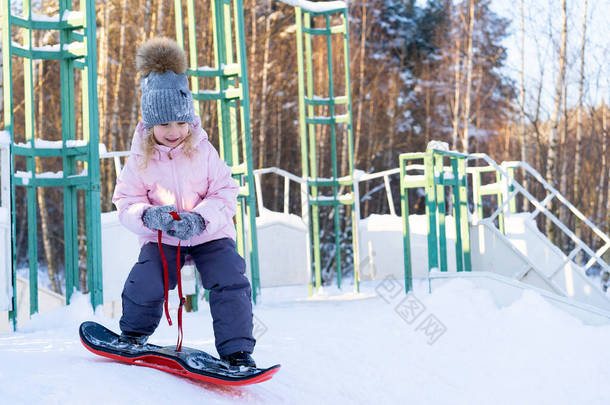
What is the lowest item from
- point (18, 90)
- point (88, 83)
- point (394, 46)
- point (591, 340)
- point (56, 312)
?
point (591, 340)

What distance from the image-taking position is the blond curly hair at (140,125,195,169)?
258 centimetres

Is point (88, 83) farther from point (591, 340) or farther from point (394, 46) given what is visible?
point (394, 46)

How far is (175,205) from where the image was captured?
8.62 ft

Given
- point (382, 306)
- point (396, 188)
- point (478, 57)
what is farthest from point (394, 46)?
point (382, 306)

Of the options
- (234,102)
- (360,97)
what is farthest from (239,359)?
(360,97)

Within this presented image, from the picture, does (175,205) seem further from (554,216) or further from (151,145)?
(554,216)

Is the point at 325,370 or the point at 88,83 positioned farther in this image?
the point at 88,83

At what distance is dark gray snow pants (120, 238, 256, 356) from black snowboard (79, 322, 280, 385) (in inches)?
2.8

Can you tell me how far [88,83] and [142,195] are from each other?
2283 millimetres

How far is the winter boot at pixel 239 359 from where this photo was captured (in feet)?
7.89

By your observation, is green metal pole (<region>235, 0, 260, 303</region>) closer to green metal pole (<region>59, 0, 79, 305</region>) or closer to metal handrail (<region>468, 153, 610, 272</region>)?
green metal pole (<region>59, 0, 79, 305</region>)

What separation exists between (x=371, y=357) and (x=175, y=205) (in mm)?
1607

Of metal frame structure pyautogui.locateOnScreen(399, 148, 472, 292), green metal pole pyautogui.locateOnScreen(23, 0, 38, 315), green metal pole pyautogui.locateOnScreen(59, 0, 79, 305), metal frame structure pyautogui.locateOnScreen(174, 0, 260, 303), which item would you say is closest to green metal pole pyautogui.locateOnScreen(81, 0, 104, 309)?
green metal pole pyautogui.locateOnScreen(59, 0, 79, 305)

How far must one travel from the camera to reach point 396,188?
730 inches
